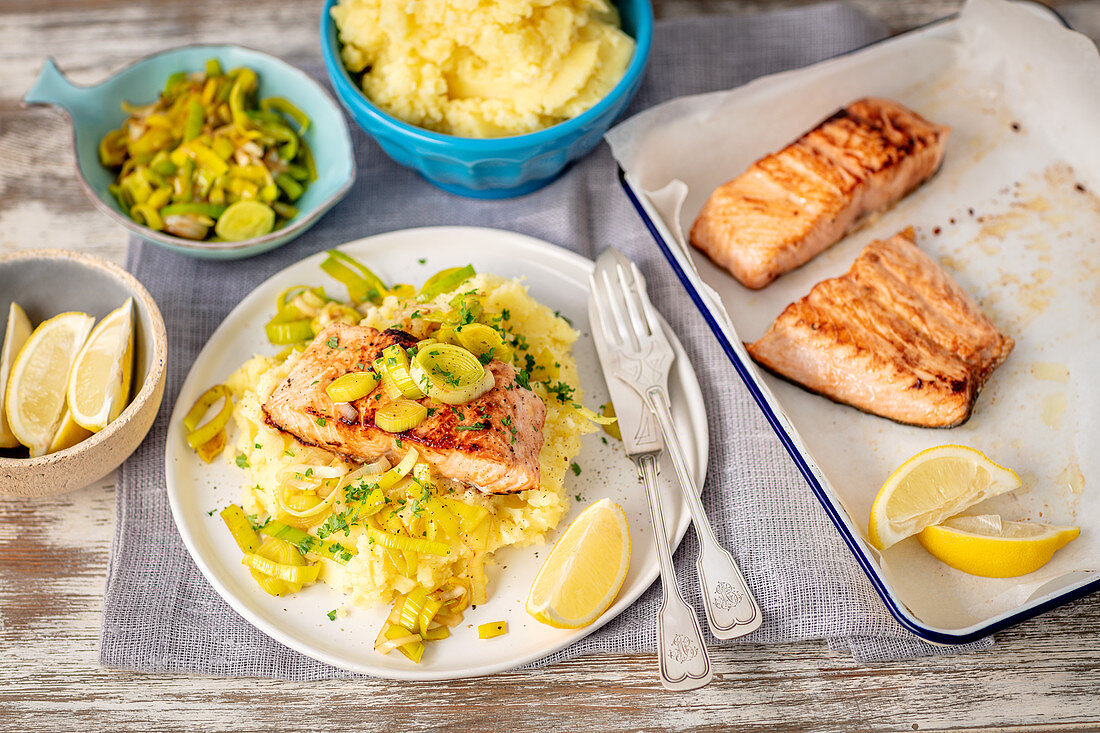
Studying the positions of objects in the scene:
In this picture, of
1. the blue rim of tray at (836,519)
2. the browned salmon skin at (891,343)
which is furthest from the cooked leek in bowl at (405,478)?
the browned salmon skin at (891,343)

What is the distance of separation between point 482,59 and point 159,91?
1690 millimetres

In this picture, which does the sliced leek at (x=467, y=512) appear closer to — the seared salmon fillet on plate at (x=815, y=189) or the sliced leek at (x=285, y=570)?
the sliced leek at (x=285, y=570)

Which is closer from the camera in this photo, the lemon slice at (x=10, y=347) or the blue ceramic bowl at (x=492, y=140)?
the lemon slice at (x=10, y=347)

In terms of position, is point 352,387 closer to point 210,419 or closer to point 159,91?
point 210,419

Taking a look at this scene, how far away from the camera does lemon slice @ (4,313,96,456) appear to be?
3014mm

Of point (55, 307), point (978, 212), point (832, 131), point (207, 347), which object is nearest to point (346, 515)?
point (207, 347)

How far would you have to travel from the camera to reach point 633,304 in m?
3.42

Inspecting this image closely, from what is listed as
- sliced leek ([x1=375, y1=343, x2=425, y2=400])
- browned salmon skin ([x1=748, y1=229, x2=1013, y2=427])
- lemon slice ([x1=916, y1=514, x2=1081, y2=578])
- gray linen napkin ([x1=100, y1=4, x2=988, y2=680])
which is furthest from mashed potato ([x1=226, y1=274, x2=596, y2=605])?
lemon slice ([x1=916, y1=514, x2=1081, y2=578])

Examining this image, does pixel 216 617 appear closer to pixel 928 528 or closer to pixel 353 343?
pixel 353 343

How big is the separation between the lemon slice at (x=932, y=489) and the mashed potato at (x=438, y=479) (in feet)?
3.71

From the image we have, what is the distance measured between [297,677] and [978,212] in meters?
3.58

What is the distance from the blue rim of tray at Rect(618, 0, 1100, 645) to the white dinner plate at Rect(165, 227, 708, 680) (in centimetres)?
21

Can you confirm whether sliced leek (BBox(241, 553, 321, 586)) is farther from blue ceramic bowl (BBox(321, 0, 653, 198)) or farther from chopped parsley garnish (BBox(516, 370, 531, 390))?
blue ceramic bowl (BBox(321, 0, 653, 198))

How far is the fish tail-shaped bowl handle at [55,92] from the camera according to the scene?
12.0 ft
